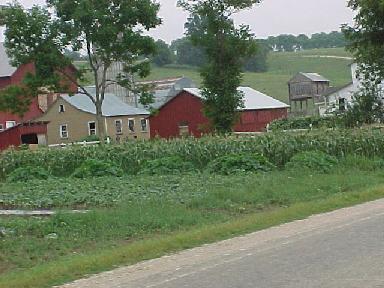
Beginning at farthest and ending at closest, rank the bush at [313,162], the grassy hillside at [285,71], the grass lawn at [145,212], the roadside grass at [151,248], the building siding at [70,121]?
the grassy hillside at [285,71], the building siding at [70,121], the bush at [313,162], the grass lawn at [145,212], the roadside grass at [151,248]

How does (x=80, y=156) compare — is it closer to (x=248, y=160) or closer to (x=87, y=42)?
(x=248, y=160)

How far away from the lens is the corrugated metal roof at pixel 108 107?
259 ft

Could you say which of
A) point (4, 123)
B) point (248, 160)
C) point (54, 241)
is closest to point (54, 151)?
point (248, 160)

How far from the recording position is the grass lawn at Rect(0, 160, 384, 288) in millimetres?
12586

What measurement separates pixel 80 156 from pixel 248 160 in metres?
9.53

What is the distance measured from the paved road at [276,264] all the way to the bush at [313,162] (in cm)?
1259

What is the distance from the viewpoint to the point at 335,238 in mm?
13625

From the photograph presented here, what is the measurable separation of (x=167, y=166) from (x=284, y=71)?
13084 centimetres

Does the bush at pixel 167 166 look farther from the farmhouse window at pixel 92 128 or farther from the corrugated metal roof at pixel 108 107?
the farmhouse window at pixel 92 128

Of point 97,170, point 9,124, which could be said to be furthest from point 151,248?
point 9,124

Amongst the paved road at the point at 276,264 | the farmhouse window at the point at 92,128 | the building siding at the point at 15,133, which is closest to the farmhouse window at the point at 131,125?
the farmhouse window at the point at 92,128

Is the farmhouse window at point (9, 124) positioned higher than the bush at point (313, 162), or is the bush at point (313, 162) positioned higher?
the farmhouse window at point (9, 124)

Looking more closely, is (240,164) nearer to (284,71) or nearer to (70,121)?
(70,121)

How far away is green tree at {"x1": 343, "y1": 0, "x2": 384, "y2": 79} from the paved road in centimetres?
3279
